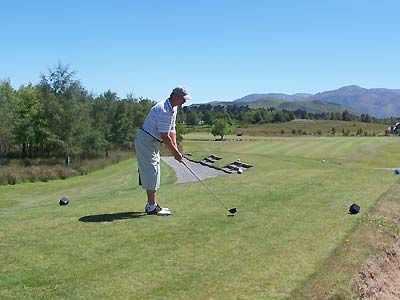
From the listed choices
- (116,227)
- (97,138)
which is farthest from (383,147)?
(116,227)

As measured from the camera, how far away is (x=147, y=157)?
10102mm

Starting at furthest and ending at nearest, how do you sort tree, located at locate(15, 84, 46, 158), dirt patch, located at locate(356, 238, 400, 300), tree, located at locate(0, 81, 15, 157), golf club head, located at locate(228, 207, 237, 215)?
1. tree, located at locate(15, 84, 46, 158)
2. tree, located at locate(0, 81, 15, 157)
3. golf club head, located at locate(228, 207, 237, 215)
4. dirt patch, located at locate(356, 238, 400, 300)

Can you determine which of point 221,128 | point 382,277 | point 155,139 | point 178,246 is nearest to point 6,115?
point 155,139

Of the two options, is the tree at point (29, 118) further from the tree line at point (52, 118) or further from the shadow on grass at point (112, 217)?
the shadow on grass at point (112, 217)

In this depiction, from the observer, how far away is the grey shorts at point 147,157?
1002 cm

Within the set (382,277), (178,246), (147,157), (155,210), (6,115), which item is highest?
(6,115)

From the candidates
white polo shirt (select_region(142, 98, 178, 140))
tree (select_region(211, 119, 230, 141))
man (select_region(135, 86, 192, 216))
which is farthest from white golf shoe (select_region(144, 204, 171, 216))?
tree (select_region(211, 119, 230, 141))

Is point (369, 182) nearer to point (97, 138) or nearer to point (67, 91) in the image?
point (67, 91)

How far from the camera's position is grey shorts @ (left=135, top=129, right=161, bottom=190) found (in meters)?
10.0

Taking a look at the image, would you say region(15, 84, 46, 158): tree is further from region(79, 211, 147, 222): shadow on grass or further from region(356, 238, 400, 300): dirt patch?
region(356, 238, 400, 300): dirt patch

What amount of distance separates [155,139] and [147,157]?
409mm

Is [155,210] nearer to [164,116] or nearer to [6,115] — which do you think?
[164,116]

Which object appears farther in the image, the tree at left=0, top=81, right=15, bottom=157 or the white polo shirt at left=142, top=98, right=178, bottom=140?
the tree at left=0, top=81, right=15, bottom=157

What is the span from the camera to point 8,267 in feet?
22.1
